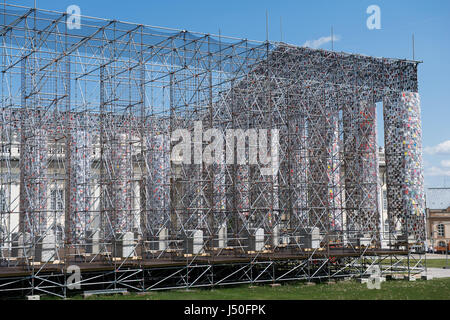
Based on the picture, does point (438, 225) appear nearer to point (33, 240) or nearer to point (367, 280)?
point (367, 280)

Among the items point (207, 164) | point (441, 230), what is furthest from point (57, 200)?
point (441, 230)

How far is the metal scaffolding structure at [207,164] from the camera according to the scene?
24047mm

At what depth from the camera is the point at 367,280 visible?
26234 millimetres

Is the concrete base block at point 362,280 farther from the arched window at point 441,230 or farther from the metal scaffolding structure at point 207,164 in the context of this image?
the arched window at point 441,230

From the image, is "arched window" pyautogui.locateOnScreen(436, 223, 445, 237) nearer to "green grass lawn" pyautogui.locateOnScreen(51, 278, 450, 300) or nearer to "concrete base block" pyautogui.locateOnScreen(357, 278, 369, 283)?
"green grass lawn" pyautogui.locateOnScreen(51, 278, 450, 300)

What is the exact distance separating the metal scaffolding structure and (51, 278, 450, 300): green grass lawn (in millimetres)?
746

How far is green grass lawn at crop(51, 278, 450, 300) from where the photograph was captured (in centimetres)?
2186

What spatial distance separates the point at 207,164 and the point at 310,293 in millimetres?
8634

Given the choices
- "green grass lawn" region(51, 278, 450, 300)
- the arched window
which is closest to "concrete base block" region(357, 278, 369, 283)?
"green grass lawn" region(51, 278, 450, 300)

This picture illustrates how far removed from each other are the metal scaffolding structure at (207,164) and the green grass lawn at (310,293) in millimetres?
746

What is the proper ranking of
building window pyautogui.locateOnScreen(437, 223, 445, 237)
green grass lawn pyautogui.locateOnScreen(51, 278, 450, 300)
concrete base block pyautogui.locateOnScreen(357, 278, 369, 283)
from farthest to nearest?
1. building window pyautogui.locateOnScreen(437, 223, 445, 237)
2. concrete base block pyautogui.locateOnScreen(357, 278, 369, 283)
3. green grass lawn pyautogui.locateOnScreen(51, 278, 450, 300)

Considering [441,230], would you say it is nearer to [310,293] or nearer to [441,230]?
[441,230]
